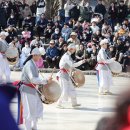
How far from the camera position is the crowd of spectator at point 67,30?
61.7 feet

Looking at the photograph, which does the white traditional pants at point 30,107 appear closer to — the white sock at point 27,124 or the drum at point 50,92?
the white sock at point 27,124

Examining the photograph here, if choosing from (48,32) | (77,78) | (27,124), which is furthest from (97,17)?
(27,124)

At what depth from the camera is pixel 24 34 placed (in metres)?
21.3

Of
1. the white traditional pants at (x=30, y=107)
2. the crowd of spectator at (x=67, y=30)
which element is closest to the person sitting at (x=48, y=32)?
the crowd of spectator at (x=67, y=30)

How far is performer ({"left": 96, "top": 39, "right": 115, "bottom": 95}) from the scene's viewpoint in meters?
13.0

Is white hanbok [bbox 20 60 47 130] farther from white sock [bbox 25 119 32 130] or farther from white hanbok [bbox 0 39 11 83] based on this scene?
white hanbok [bbox 0 39 11 83]

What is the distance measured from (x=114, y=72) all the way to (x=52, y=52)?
18.8 feet

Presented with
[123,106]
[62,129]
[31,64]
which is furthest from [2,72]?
[123,106]

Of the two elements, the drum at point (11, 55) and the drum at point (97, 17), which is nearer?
the drum at point (11, 55)

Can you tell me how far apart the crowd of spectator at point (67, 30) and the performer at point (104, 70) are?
4.57 meters

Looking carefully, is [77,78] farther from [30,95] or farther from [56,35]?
[56,35]

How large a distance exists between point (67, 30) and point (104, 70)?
775 cm

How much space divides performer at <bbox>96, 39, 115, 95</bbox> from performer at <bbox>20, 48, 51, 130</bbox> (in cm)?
476

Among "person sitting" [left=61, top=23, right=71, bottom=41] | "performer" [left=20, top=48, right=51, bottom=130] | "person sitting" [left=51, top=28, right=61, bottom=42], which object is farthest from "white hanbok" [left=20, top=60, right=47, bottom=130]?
"person sitting" [left=51, top=28, right=61, bottom=42]
